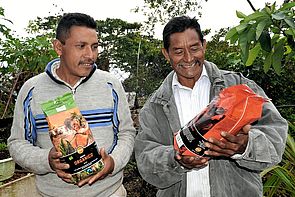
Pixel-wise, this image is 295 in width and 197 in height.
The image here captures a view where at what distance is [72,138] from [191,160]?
0.53 m

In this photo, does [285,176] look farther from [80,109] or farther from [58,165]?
[58,165]

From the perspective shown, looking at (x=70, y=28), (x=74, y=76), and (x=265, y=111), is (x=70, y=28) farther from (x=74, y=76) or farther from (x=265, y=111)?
(x=265, y=111)

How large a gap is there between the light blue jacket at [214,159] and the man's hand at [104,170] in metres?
0.14

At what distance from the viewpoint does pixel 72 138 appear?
2014mm

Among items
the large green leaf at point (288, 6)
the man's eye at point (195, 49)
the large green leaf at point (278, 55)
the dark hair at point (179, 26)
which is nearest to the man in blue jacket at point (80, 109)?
the dark hair at point (179, 26)

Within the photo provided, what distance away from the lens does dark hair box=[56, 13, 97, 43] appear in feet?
7.86

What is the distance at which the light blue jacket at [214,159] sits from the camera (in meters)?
2.01

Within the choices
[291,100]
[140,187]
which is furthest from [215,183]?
[291,100]

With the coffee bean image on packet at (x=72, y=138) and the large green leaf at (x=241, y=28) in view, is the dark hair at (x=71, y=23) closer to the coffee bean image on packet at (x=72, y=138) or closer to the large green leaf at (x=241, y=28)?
the coffee bean image on packet at (x=72, y=138)

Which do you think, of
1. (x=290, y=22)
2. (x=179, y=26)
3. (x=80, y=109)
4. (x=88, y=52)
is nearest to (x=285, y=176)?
(x=290, y=22)

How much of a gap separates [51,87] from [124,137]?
47 centimetres

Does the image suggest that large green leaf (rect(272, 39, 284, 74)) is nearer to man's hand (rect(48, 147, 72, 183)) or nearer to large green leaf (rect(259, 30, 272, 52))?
large green leaf (rect(259, 30, 272, 52))

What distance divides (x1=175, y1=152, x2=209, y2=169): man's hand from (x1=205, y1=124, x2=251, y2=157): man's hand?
0.17ft

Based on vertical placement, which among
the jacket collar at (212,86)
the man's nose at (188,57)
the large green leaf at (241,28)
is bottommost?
the jacket collar at (212,86)
